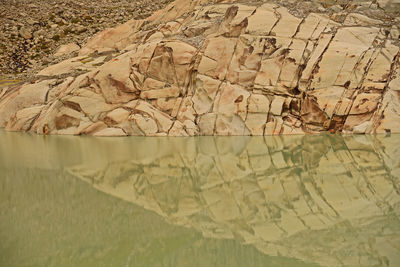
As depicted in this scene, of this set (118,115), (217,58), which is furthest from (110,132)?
(217,58)

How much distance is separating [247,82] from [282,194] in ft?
67.7

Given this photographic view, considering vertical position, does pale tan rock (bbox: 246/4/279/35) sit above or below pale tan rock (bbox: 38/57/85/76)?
above

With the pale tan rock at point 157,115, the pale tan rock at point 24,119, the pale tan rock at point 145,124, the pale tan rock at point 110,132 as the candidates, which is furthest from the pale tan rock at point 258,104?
the pale tan rock at point 24,119

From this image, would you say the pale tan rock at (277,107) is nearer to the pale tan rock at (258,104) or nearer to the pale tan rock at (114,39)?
the pale tan rock at (258,104)

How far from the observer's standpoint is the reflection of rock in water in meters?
8.27

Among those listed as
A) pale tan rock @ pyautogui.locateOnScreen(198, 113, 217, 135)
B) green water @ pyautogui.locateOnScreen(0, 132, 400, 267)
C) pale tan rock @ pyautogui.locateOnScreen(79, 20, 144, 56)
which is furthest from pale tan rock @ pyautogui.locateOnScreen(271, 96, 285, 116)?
pale tan rock @ pyautogui.locateOnScreen(79, 20, 144, 56)

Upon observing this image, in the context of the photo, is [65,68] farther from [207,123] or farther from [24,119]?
[207,123]

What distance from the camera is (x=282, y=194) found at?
1215 centimetres

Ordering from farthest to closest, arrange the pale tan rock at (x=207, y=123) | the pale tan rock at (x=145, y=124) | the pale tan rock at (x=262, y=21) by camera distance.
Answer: the pale tan rock at (x=262, y=21) → the pale tan rock at (x=145, y=124) → the pale tan rock at (x=207, y=123)

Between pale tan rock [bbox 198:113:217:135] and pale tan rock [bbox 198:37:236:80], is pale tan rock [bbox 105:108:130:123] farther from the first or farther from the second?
pale tan rock [bbox 198:37:236:80]

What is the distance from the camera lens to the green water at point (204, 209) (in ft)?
25.6

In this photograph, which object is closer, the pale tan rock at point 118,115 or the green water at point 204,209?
the green water at point 204,209

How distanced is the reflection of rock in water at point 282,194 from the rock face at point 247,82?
803 cm

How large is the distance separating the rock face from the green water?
9.44 m
